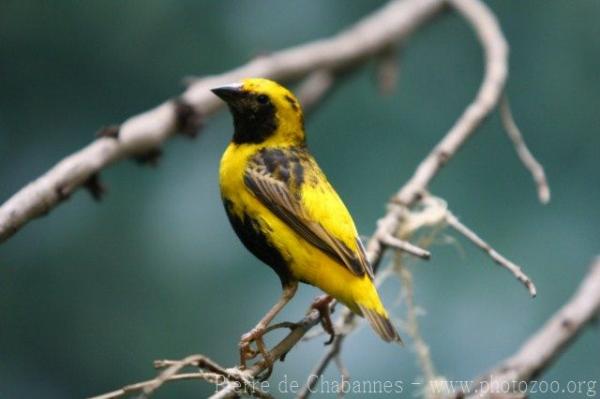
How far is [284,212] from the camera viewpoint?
8.20 ft

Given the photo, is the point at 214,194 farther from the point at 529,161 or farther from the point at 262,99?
the point at 529,161

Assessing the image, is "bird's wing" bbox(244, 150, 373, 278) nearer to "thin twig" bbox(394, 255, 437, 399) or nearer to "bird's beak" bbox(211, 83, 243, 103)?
"bird's beak" bbox(211, 83, 243, 103)

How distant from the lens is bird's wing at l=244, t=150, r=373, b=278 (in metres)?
2.42

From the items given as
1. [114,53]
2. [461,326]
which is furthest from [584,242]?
[114,53]

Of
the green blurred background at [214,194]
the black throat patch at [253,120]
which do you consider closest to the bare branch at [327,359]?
the black throat patch at [253,120]

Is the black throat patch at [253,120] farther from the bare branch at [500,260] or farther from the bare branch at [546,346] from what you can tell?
the bare branch at [546,346]

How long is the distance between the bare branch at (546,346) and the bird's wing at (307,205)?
0.45 m

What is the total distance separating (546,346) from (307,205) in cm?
79

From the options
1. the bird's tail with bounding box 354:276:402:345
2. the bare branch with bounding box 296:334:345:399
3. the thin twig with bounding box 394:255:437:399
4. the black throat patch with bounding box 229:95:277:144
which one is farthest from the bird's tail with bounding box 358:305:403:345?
the black throat patch with bounding box 229:95:277:144

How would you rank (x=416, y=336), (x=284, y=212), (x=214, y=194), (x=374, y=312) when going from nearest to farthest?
(x=374, y=312), (x=284, y=212), (x=416, y=336), (x=214, y=194)

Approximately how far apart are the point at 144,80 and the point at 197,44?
0.32m

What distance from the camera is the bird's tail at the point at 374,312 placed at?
2.32 meters

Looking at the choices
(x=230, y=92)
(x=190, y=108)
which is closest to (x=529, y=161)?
(x=230, y=92)

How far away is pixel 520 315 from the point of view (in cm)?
401
